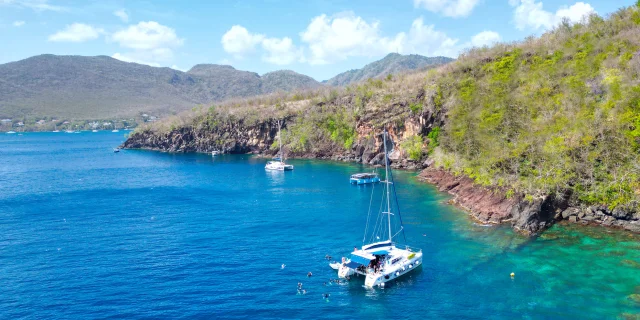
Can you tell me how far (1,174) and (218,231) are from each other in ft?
359

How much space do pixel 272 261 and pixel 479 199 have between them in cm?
3959

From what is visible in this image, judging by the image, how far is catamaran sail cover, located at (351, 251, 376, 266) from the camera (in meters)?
49.7

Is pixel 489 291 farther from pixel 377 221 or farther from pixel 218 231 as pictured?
pixel 218 231

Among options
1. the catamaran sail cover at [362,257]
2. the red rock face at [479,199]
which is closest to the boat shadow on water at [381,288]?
the catamaran sail cover at [362,257]

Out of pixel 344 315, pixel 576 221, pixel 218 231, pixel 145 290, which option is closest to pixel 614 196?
pixel 576 221

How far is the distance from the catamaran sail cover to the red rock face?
26.4 meters

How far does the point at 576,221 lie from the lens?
64.1 meters

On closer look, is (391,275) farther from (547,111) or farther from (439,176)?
(439,176)

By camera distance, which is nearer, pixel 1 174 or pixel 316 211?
pixel 316 211

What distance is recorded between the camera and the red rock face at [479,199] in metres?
67.7

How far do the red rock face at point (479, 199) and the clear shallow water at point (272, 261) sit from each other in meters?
2.93

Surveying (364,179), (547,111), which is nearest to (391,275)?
(547,111)

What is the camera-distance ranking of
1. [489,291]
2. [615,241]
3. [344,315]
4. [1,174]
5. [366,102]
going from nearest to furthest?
1. [344,315]
2. [489,291]
3. [615,241]
4. [1,174]
5. [366,102]

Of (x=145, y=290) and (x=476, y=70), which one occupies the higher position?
(x=476, y=70)
